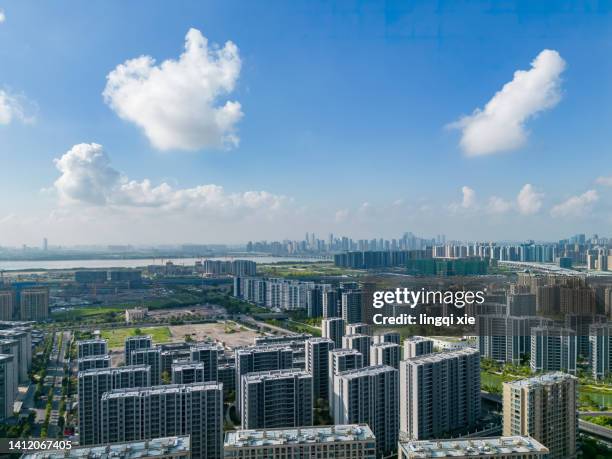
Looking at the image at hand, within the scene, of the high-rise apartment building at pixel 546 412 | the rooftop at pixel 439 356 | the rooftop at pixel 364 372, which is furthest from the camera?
the rooftop at pixel 439 356

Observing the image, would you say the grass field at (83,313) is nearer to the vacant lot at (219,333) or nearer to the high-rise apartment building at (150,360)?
the vacant lot at (219,333)

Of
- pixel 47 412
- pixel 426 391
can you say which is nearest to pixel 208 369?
pixel 47 412

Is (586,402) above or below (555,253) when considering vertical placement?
below

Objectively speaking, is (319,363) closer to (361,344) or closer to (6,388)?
(361,344)

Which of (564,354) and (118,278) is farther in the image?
(118,278)

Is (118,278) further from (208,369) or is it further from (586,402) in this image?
(586,402)

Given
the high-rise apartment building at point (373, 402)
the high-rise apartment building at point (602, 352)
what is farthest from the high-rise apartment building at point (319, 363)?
the high-rise apartment building at point (602, 352)
